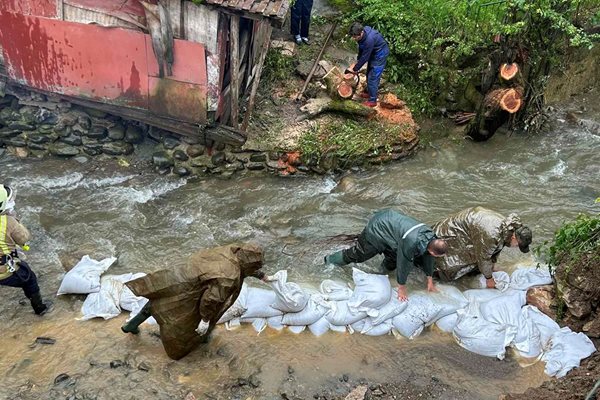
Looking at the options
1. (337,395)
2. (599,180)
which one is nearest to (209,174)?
(337,395)

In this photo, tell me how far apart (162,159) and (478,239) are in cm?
466

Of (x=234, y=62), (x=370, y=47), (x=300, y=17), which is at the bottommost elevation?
(x=234, y=62)

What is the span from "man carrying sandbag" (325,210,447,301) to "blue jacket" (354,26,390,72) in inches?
126

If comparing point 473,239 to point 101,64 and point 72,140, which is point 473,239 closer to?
point 101,64

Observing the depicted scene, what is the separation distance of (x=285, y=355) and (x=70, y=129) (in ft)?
17.0

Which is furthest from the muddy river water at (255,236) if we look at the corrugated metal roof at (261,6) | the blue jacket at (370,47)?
the corrugated metal roof at (261,6)

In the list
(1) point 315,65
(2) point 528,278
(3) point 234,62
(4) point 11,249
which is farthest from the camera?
(1) point 315,65

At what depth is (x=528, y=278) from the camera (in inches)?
202

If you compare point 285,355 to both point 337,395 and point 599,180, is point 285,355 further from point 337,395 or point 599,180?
point 599,180

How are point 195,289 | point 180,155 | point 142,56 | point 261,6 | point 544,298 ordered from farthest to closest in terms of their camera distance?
point 180,155 < point 142,56 < point 261,6 < point 544,298 < point 195,289

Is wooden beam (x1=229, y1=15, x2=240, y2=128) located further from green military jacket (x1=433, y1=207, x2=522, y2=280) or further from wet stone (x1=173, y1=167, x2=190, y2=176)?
green military jacket (x1=433, y1=207, x2=522, y2=280)

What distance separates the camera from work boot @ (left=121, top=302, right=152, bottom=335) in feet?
14.0

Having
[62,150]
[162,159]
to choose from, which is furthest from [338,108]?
[62,150]

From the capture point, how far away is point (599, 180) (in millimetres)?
7141
